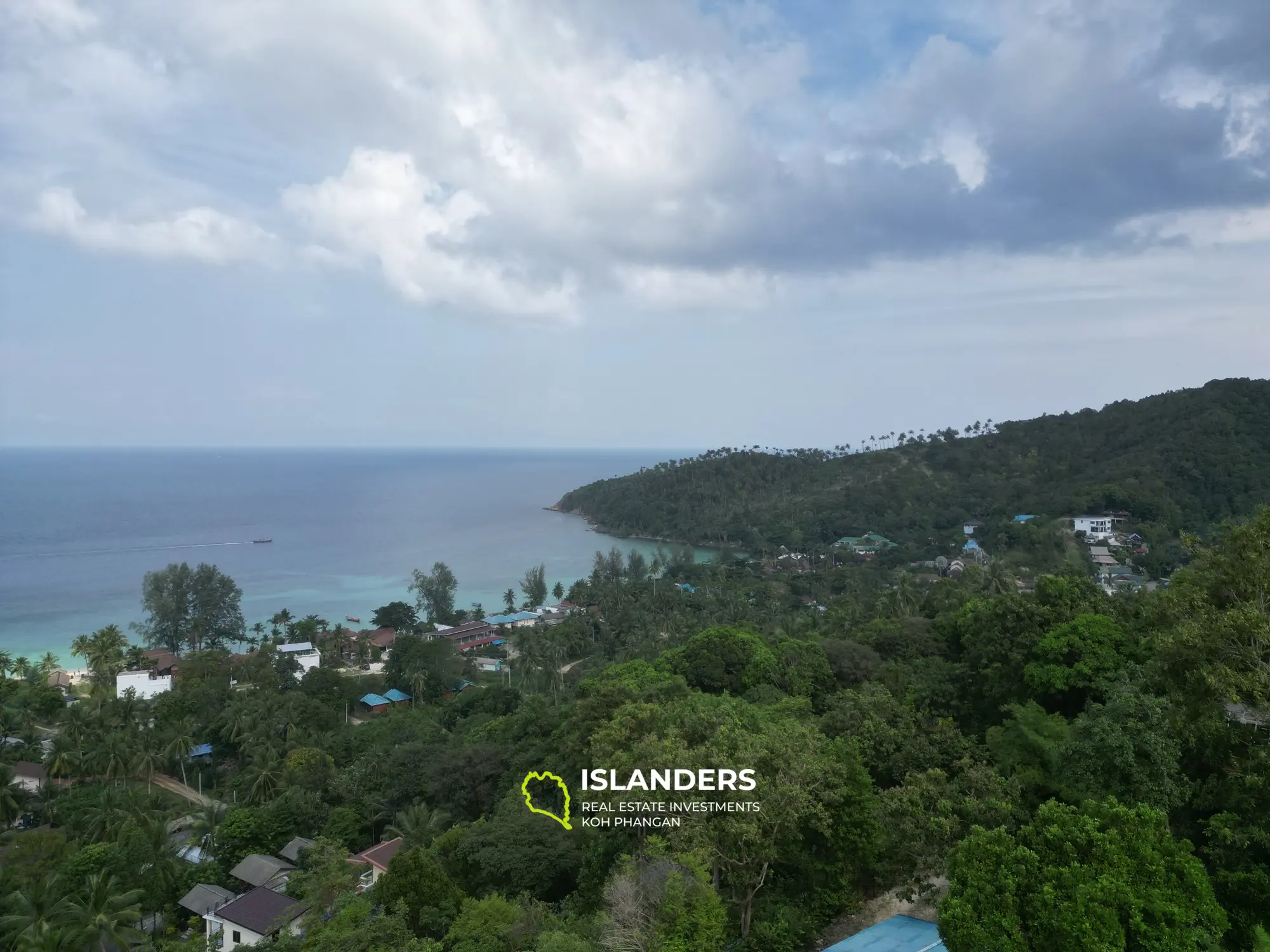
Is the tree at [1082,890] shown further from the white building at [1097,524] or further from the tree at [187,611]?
the white building at [1097,524]

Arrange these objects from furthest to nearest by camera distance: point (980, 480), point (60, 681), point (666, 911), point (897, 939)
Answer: point (980, 480) → point (60, 681) → point (897, 939) → point (666, 911)

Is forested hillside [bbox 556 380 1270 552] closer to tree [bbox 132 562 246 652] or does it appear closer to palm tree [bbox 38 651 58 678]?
tree [bbox 132 562 246 652]

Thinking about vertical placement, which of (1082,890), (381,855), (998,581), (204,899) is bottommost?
(204,899)

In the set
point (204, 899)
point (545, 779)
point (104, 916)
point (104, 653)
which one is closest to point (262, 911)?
point (104, 916)

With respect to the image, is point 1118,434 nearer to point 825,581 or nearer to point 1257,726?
point 825,581

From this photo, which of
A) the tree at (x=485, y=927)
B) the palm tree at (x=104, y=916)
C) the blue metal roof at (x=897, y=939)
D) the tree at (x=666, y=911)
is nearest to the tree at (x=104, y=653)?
the palm tree at (x=104, y=916)

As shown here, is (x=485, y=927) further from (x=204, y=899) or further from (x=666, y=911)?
(x=204, y=899)

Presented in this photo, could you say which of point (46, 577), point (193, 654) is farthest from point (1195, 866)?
point (46, 577)
